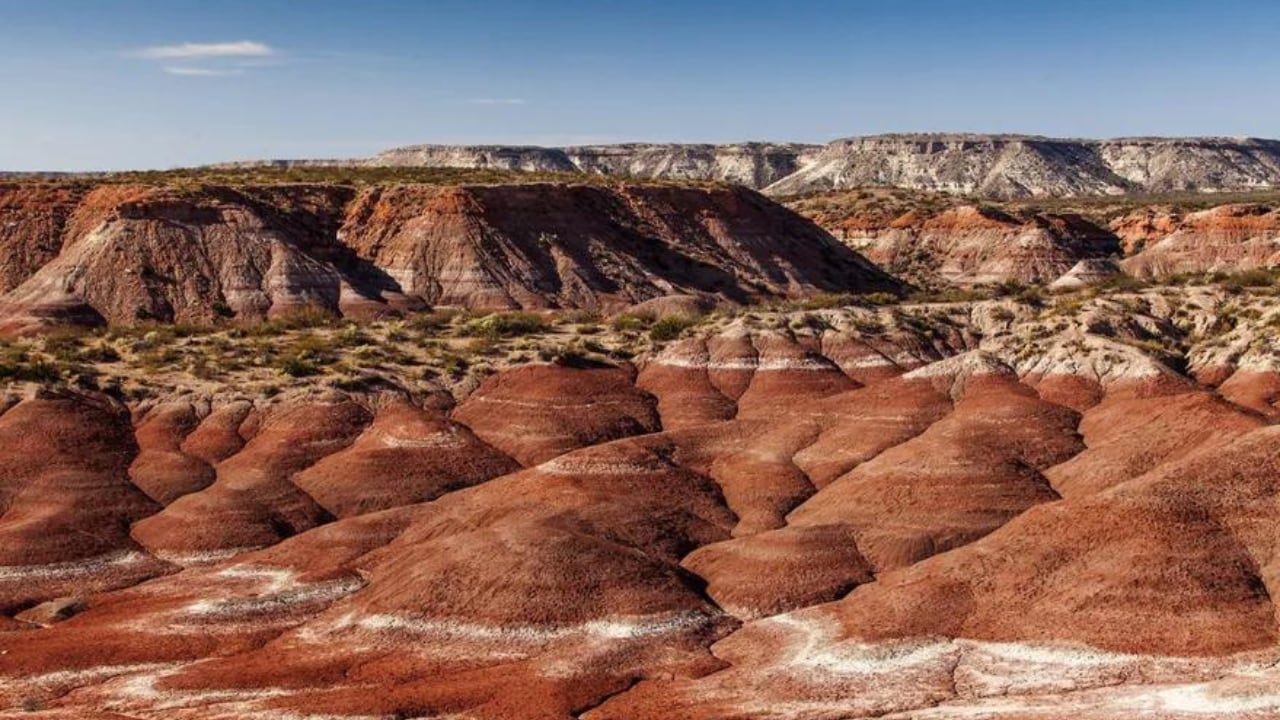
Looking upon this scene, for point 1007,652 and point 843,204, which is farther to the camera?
point 843,204

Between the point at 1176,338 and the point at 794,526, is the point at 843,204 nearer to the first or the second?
the point at 1176,338

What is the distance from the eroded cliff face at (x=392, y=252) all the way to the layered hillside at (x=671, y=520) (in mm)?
19749

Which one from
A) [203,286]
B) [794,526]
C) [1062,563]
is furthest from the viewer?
[203,286]

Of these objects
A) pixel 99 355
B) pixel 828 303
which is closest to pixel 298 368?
pixel 99 355

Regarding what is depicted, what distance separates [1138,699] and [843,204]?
12840 cm

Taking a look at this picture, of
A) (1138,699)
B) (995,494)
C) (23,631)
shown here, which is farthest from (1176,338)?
(23,631)

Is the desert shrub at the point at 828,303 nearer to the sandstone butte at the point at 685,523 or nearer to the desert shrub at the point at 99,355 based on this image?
the sandstone butte at the point at 685,523

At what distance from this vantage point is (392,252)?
326 feet

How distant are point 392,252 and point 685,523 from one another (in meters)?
60.5

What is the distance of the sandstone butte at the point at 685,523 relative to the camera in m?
30.5

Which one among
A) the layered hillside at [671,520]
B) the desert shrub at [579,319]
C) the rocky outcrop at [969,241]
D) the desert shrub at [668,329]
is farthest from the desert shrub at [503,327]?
the rocky outcrop at [969,241]

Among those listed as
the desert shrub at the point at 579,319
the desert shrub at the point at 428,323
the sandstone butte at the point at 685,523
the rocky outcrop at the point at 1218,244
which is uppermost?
the rocky outcrop at the point at 1218,244

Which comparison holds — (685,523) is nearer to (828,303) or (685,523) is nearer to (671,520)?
(671,520)

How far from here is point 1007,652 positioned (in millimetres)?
30984
